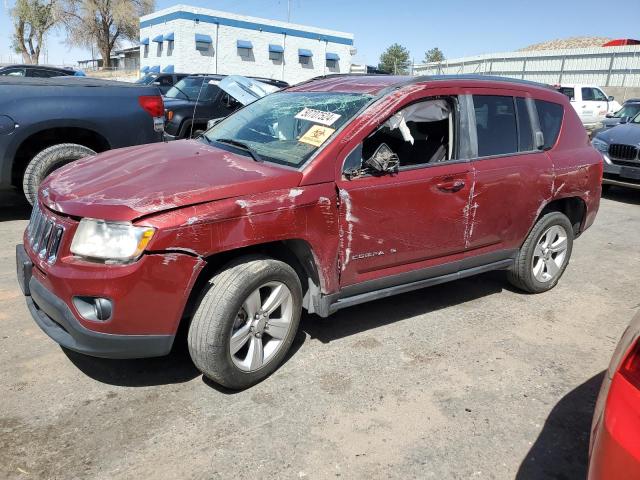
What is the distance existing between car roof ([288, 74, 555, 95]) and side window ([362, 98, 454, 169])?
0.18 m

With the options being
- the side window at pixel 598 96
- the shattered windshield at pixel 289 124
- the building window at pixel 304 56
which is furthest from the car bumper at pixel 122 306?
the building window at pixel 304 56

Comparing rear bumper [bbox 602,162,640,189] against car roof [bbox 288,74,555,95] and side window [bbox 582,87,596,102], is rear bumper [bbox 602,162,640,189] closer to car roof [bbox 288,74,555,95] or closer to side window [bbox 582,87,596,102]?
car roof [bbox 288,74,555,95]

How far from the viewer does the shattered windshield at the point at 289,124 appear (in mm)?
3371

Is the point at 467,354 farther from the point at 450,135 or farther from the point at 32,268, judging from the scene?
the point at 32,268

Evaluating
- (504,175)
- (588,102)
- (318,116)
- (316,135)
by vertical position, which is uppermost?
(588,102)

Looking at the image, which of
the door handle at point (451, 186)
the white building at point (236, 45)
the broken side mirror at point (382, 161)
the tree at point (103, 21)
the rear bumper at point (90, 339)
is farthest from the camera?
the tree at point (103, 21)

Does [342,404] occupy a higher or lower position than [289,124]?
lower

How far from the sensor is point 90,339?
2.66 m

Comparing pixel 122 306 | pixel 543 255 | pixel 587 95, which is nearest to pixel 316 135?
pixel 122 306

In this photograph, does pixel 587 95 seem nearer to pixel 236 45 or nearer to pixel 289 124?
pixel 289 124

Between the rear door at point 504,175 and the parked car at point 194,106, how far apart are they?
661 centimetres

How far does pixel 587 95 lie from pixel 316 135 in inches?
762

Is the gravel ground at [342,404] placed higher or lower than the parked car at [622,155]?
lower

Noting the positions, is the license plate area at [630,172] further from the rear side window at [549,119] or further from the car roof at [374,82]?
the car roof at [374,82]
